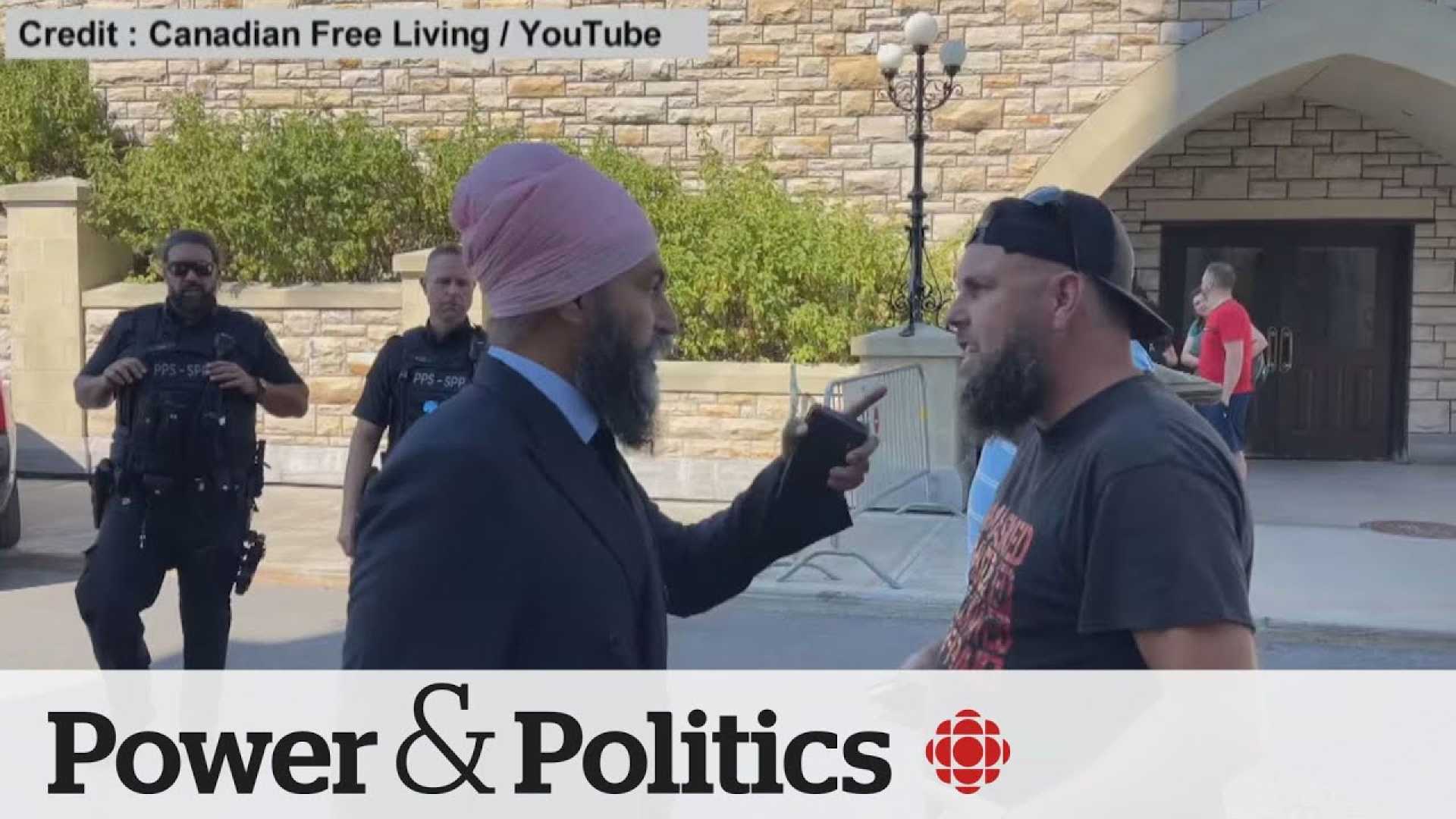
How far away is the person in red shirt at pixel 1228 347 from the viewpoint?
1052 centimetres

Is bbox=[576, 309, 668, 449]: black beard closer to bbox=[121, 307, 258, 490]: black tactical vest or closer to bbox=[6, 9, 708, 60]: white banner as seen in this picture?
bbox=[121, 307, 258, 490]: black tactical vest

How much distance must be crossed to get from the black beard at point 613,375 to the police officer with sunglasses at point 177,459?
354cm

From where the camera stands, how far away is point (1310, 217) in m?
14.9

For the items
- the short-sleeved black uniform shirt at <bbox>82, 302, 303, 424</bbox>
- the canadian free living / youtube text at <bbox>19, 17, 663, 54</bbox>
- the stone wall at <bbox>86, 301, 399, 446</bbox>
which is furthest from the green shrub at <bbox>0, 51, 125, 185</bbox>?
the short-sleeved black uniform shirt at <bbox>82, 302, 303, 424</bbox>

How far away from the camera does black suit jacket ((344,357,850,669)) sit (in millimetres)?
1749

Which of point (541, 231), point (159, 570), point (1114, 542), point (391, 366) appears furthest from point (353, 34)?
point (1114, 542)

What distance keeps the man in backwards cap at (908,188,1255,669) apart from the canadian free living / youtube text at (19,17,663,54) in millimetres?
12424

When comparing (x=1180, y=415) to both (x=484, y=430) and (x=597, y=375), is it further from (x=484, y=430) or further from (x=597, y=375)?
(x=484, y=430)

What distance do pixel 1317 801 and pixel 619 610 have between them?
4045 millimetres

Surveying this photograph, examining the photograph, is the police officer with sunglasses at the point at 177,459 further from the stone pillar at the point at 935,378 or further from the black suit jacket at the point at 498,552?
the stone pillar at the point at 935,378

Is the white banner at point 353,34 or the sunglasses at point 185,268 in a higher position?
the white banner at point 353,34

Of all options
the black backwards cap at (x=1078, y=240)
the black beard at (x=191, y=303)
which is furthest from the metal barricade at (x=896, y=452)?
the black backwards cap at (x=1078, y=240)

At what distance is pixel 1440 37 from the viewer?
512 inches

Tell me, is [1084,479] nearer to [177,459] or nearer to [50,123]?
[177,459]
